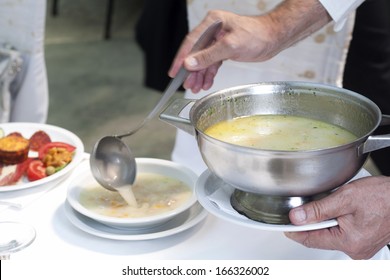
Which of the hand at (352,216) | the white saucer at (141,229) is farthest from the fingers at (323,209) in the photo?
the white saucer at (141,229)

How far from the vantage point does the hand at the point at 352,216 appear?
78cm

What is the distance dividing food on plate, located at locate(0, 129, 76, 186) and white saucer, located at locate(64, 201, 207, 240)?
13 centimetres

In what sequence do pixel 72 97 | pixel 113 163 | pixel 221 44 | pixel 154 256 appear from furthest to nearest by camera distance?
pixel 72 97 < pixel 221 44 < pixel 113 163 < pixel 154 256

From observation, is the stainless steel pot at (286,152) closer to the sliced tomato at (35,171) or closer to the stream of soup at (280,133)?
the stream of soup at (280,133)

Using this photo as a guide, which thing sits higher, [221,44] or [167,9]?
[221,44]

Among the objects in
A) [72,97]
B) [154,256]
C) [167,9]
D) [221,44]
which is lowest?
[72,97]

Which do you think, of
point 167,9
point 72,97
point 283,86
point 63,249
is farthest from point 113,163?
point 72,97

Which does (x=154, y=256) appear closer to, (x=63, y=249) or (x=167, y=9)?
(x=63, y=249)

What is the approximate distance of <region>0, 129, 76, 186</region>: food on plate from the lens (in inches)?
40.4

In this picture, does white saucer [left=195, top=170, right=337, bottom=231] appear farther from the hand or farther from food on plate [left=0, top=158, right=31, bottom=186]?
food on plate [left=0, top=158, right=31, bottom=186]

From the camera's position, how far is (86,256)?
84cm

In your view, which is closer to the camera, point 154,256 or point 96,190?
point 154,256

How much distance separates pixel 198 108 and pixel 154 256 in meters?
0.20

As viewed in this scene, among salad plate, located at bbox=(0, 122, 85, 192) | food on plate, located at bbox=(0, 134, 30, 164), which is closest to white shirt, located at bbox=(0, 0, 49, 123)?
salad plate, located at bbox=(0, 122, 85, 192)
